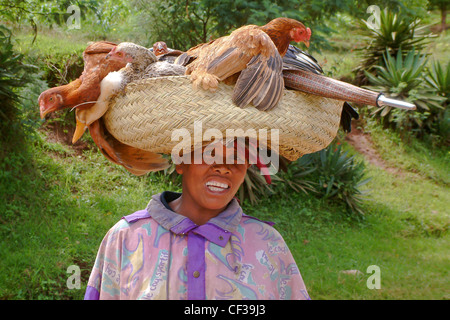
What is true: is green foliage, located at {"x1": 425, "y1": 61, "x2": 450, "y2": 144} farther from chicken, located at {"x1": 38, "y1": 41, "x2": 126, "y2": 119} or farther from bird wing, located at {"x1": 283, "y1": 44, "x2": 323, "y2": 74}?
chicken, located at {"x1": 38, "y1": 41, "x2": 126, "y2": 119}

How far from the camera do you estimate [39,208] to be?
5.09m

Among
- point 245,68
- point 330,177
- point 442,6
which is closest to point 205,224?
point 245,68

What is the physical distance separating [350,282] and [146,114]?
13.7 ft

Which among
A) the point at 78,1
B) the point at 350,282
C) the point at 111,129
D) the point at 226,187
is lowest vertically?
the point at 350,282

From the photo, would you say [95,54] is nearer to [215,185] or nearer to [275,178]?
[215,185]

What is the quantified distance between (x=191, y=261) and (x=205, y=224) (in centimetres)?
18

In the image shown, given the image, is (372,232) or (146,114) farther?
(372,232)

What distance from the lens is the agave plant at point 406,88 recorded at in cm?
872

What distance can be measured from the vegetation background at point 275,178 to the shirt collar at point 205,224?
2600 mm

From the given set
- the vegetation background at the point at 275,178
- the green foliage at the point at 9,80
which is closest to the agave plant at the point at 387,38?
the vegetation background at the point at 275,178

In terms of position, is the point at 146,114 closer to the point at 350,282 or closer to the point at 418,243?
the point at 350,282

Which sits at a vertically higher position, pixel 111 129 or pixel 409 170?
pixel 409 170

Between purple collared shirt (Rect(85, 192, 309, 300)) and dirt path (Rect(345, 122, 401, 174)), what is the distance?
23.8 feet
